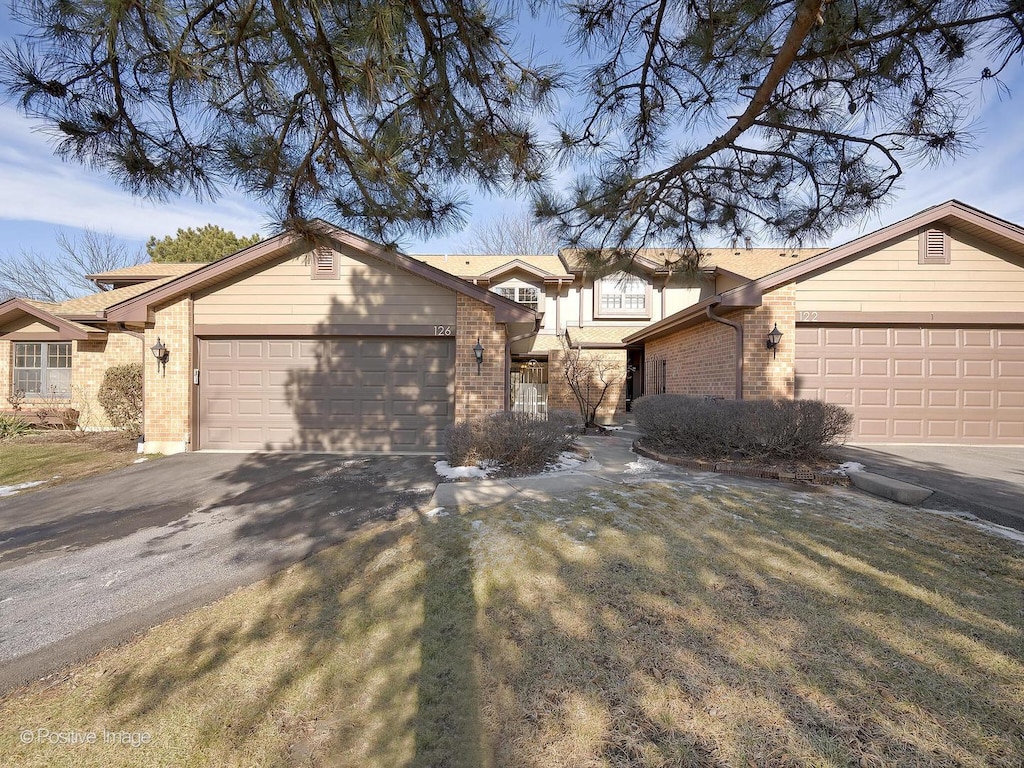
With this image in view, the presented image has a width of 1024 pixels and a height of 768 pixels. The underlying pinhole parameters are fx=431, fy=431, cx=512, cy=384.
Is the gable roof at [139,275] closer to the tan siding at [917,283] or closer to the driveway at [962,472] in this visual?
the tan siding at [917,283]

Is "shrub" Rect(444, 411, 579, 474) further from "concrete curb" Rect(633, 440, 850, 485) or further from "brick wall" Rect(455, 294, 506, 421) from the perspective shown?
"concrete curb" Rect(633, 440, 850, 485)

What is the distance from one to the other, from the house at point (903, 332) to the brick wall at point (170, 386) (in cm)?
1088

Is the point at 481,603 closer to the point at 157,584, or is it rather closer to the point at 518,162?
the point at 157,584

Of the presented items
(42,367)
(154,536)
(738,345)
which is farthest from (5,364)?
(738,345)

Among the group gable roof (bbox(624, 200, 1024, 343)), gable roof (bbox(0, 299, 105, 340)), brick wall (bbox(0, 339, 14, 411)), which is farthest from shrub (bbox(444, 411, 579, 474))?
brick wall (bbox(0, 339, 14, 411))

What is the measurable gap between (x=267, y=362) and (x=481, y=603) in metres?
7.88

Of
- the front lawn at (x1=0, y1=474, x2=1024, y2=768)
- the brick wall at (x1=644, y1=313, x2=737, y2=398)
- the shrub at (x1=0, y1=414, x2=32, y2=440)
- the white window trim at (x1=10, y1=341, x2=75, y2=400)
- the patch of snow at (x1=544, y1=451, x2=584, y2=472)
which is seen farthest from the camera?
the white window trim at (x1=10, y1=341, x2=75, y2=400)

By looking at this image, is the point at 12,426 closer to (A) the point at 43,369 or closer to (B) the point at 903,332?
(A) the point at 43,369

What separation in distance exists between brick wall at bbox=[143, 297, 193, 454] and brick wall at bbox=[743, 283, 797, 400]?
11387mm

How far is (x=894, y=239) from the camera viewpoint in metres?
9.02

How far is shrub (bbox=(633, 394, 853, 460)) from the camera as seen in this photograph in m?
6.37

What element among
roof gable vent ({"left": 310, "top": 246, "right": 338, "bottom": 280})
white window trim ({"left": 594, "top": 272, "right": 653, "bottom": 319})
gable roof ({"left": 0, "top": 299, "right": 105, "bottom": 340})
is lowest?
gable roof ({"left": 0, "top": 299, "right": 105, "bottom": 340})

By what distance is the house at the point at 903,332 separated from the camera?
8.82 meters

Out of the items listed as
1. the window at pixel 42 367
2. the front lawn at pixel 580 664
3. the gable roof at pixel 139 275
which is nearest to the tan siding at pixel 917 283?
the front lawn at pixel 580 664
